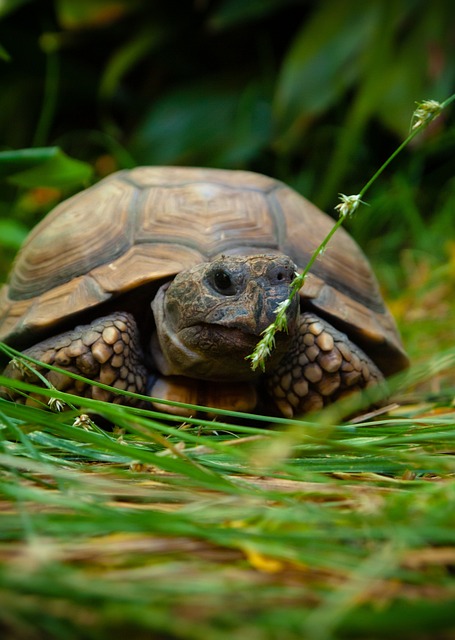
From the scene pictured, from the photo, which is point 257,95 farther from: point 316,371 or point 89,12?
point 316,371

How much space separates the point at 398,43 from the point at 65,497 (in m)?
4.95

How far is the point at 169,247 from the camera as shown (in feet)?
7.73

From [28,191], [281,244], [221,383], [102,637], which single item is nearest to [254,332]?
[221,383]

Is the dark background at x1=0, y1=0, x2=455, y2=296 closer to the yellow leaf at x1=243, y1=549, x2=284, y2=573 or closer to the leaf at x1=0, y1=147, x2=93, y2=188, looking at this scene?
the leaf at x1=0, y1=147, x2=93, y2=188

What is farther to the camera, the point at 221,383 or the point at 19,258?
the point at 19,258

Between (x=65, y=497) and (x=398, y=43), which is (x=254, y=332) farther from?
(x=398, y=43)

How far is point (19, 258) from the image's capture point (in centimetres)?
279

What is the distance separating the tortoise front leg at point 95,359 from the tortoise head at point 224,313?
124 mm

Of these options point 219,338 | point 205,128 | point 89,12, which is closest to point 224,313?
point 219,338

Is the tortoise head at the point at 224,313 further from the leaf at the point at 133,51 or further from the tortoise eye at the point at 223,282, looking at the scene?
the leaf at the point at 133,51

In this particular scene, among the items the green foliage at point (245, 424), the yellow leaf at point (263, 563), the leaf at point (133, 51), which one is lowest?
the yellow leaf at point (263, 563)

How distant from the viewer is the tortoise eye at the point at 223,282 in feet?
6.60

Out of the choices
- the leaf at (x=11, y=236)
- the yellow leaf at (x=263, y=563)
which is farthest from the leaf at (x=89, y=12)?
the yellow leaf at (x=263, y=563)

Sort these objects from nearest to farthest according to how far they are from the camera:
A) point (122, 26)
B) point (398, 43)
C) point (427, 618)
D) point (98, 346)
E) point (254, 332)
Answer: point (427, 618) → point (254, 332) → point (98, 346) → point (398, 43) → point (122, 26)
